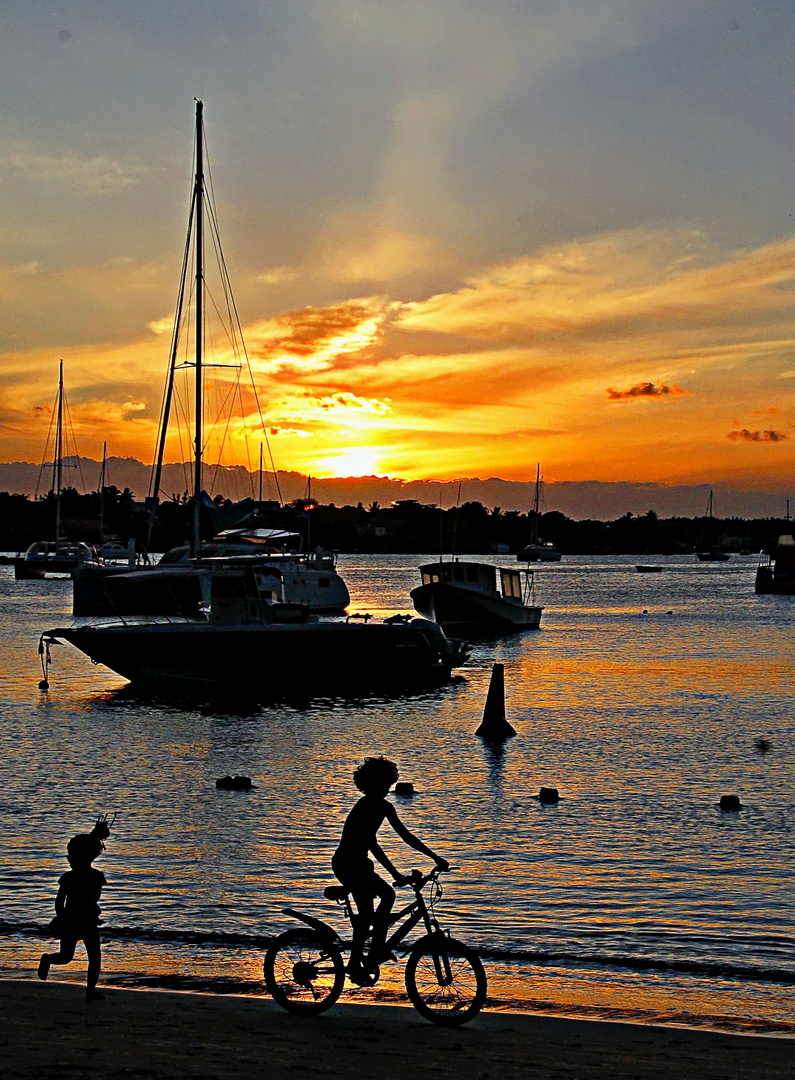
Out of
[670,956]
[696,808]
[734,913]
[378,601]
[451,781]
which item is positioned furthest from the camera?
[378,601]

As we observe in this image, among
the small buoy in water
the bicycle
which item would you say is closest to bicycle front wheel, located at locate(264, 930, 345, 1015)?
the bicycle

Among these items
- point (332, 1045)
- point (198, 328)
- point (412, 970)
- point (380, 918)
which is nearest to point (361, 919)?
point (380, 918)

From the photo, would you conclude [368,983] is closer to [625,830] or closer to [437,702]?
[625,830]

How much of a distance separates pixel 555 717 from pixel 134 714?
39.1 ft

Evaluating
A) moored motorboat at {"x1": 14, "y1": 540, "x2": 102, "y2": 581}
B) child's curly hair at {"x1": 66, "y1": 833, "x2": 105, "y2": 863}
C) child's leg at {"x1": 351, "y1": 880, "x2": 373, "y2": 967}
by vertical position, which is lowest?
moored motorboat at {"x1": 14, "y1": 540, "x2": 102, "y2": 581}

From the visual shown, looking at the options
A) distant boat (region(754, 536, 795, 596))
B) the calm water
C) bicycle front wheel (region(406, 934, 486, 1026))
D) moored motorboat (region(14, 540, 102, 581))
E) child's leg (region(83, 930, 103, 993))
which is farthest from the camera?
moored motorboat (region(14, 540, 102, 581))

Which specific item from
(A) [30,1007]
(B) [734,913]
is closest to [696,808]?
(B) [734,913]

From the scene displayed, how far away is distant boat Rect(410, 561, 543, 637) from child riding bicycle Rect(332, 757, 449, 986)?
2242 inches

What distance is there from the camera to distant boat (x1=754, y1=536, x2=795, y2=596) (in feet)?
433

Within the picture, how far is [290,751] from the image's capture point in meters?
27.0

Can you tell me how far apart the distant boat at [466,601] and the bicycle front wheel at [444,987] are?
5657 centimetres

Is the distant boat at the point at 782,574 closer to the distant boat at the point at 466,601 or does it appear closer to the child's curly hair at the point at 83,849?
the distant boat at the point at 466,601

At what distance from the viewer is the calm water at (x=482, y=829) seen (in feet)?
37.7

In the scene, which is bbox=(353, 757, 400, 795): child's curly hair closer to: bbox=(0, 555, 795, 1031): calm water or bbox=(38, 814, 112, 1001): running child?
bbox=(38, 814, 112, 1001): running child
